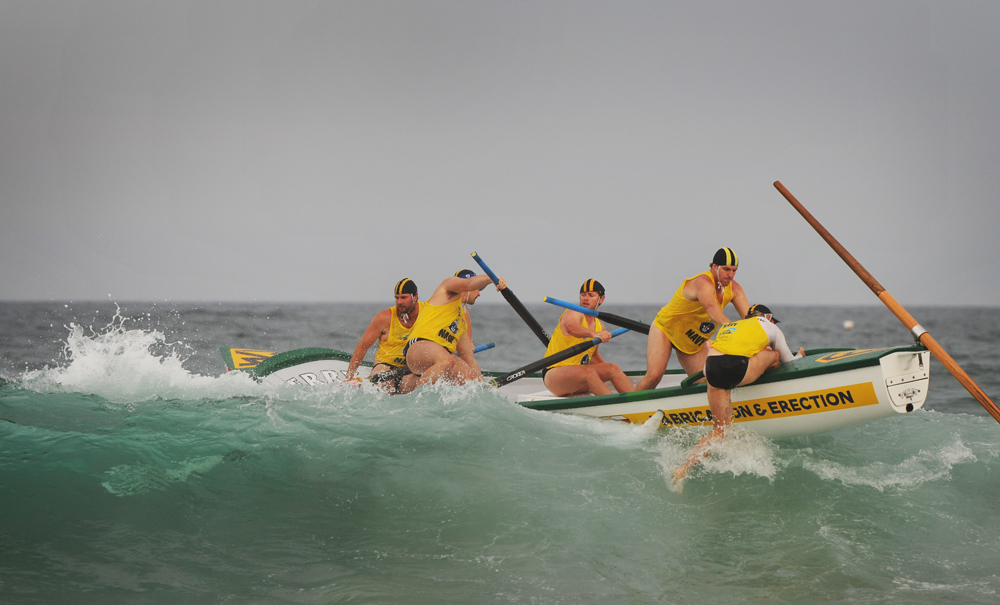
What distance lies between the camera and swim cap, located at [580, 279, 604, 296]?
25.7 ft

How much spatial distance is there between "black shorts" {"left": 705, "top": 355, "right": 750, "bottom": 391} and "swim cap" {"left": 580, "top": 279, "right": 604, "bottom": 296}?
7.82 ft

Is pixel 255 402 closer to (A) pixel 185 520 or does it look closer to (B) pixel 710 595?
(A) pixel 185 520

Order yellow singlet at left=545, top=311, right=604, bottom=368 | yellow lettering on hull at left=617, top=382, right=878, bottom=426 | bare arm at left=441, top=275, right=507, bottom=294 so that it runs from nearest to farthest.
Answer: yellow lettering on hull at left=617, top=382, right=878, bottom=426
bare arm at left=441, top=275, right=507, bottom=294
yellow singlet at left=545, top=311, right=604, bottom=368

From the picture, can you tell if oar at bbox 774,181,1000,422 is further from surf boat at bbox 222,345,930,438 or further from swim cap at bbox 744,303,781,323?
swim cap at bbox 744,303,781,323

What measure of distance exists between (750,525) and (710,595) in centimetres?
110

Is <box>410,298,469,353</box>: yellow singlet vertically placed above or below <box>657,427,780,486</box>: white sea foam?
above

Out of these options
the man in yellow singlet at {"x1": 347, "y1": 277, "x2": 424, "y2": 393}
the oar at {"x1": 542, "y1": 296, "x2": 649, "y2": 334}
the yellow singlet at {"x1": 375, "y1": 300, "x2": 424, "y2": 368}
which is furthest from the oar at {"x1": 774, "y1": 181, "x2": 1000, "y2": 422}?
the yellow singlet at {"x1": 375, "y1": 300, "x2": 424, "y2": 368}

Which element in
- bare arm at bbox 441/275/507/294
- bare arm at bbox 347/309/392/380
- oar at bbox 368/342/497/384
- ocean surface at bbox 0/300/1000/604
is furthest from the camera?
bare arm at bbox 347/309/392/380

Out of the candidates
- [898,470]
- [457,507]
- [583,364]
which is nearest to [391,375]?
[583,364]

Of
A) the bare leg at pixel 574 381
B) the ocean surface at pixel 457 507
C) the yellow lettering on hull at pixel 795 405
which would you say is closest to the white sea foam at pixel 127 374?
the ocean surface at pixel 457 507

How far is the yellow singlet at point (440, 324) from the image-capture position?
24.4 ft

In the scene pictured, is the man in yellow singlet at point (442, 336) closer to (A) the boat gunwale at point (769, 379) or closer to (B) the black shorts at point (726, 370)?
(A) the boat gunwale at point (769, 379)

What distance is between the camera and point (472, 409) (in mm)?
6742

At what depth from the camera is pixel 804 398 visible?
18.5 ft
